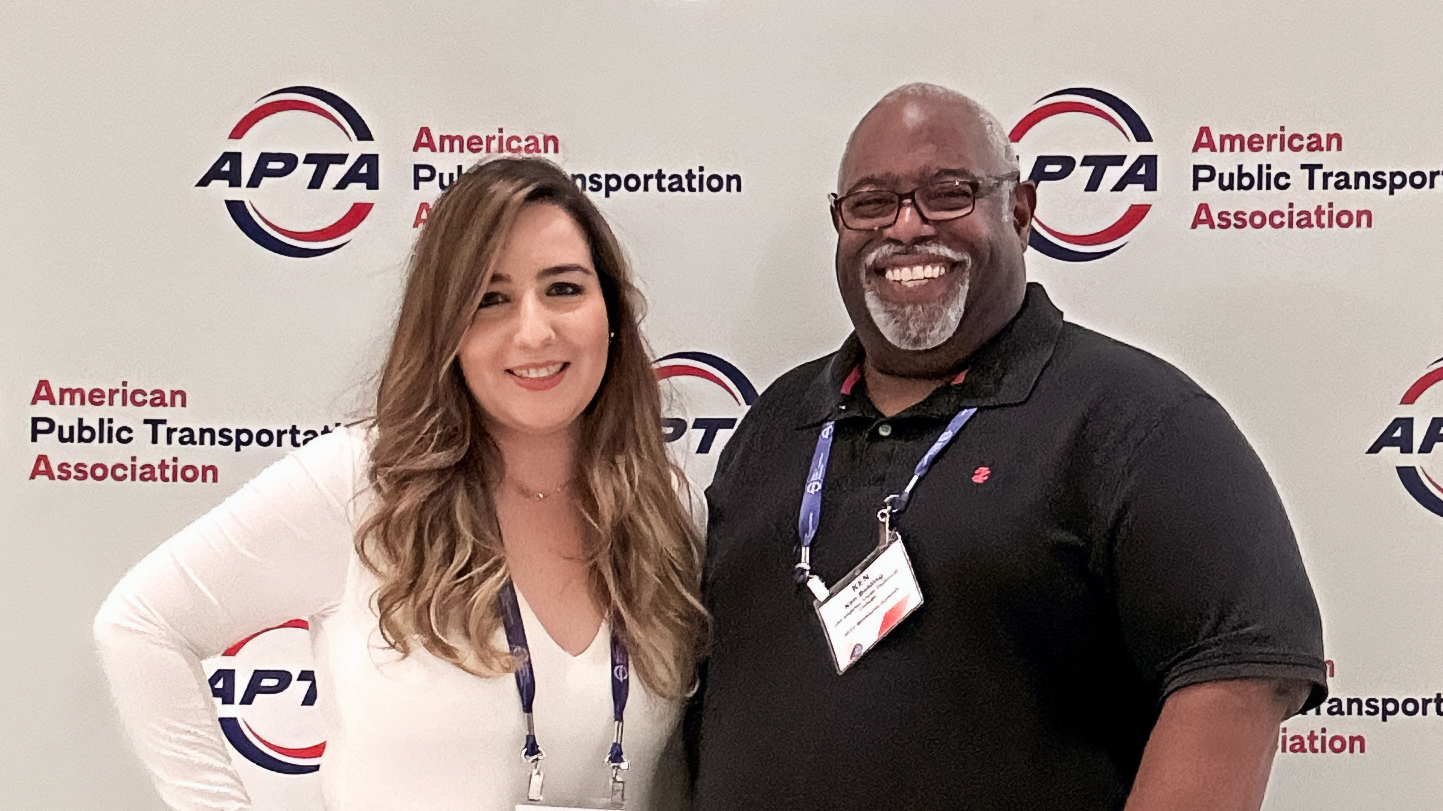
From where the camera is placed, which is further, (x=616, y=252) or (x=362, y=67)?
(x=362, y=67)

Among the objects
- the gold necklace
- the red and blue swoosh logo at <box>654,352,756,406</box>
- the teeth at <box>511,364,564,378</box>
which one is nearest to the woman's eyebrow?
the teeth at <box>511,364,564,378</box>

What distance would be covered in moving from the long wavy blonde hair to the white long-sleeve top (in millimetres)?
45

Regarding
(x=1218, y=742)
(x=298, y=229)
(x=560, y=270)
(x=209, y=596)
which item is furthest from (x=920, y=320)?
(x=298, y=229)

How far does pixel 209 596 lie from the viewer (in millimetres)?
1913

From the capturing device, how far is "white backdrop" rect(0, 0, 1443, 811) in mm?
2414

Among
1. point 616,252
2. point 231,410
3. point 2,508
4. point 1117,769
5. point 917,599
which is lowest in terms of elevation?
point 1117,769

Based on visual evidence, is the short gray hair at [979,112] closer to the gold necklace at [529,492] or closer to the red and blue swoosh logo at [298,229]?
the gold necklace at [529,492]

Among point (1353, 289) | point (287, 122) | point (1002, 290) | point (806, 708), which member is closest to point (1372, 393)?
point (1353, 289)

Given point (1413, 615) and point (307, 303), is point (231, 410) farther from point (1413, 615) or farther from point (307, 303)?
point (1413, 615)

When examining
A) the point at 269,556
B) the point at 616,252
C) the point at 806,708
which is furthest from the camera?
the point at 616,252

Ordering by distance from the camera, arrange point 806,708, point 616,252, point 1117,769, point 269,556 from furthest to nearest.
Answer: point 616,252, point 269,556, point 806,708, point 1117,769

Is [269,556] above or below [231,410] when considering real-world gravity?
below

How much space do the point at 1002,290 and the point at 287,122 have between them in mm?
1472

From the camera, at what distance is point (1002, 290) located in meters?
1.85
